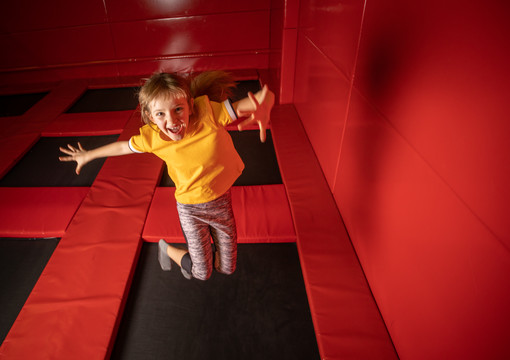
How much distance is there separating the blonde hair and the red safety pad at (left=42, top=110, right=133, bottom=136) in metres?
2.60

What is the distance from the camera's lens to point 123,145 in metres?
1.68

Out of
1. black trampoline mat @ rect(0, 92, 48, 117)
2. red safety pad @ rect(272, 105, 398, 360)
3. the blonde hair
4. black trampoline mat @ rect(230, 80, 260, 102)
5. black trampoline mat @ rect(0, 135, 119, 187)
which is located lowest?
black trampoline mat @ rect(0, 135, 119, 187)

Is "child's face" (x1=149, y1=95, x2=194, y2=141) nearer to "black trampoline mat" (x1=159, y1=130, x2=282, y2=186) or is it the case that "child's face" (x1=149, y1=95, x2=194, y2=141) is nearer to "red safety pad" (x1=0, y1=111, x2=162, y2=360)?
"red safety pad" (x1=0, y1=111, x2=162, y2=360)

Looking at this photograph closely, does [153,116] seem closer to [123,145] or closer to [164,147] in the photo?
[164,147]

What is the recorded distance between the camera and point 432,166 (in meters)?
1.22

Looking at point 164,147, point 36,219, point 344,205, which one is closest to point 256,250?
point 344,205

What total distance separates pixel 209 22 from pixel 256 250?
433 cm

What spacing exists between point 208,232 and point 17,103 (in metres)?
4.85

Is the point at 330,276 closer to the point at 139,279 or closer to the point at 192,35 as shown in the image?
the point at 139,279

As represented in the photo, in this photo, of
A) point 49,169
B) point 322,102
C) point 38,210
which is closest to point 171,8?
point 49,169

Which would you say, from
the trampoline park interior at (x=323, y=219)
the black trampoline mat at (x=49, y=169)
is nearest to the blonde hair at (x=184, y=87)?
the trampoline park interior at (x=323, y=219)

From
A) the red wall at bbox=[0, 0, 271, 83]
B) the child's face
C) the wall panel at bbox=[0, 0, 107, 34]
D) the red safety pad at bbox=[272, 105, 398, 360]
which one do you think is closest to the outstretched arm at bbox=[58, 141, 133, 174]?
the child's face

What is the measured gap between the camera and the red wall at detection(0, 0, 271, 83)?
4938 mm

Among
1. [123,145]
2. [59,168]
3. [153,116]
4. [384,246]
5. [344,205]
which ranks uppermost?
[153,116]
